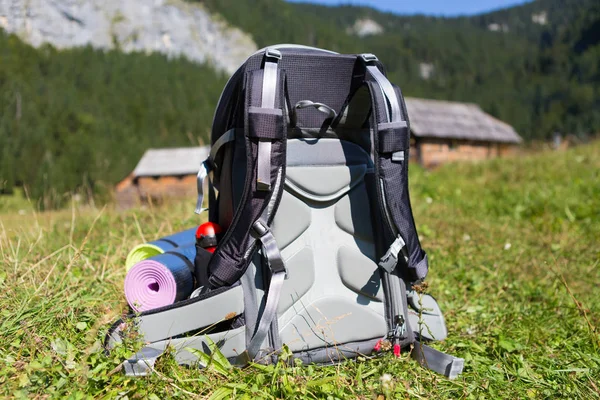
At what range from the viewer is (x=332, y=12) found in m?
177

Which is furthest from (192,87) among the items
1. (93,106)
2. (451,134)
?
(451,134)

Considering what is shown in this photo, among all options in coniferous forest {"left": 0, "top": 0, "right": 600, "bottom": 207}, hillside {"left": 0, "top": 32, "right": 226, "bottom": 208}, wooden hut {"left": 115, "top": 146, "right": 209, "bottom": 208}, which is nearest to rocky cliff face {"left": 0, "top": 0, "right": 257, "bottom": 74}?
coniferous forest {"left": 0, "top": 0, "right": 600, "bottom": 207}

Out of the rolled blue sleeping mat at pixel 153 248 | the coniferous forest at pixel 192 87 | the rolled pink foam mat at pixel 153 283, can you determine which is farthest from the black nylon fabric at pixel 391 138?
the coniferous forest at pixel 192 87

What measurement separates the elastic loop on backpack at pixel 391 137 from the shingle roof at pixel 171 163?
24591 millimetres

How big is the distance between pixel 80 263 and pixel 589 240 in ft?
15.4

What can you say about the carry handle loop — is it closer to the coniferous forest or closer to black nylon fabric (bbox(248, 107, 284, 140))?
black nylon fabric (bbox(248, 107, 284, 140))

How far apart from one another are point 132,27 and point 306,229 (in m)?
99.1

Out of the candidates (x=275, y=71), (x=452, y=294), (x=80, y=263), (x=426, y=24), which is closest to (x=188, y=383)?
(x=275, y=71)

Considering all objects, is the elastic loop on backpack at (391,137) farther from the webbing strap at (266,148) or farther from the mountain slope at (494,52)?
the mountain slope at (494,52)

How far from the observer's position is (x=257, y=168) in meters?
2.08

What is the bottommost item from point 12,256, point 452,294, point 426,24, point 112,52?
point 452,294

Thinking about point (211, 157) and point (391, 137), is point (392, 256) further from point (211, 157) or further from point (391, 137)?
point (211, 157)

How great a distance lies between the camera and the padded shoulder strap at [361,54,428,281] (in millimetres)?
Answer: 2227

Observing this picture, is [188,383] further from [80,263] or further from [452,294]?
[452,294]
